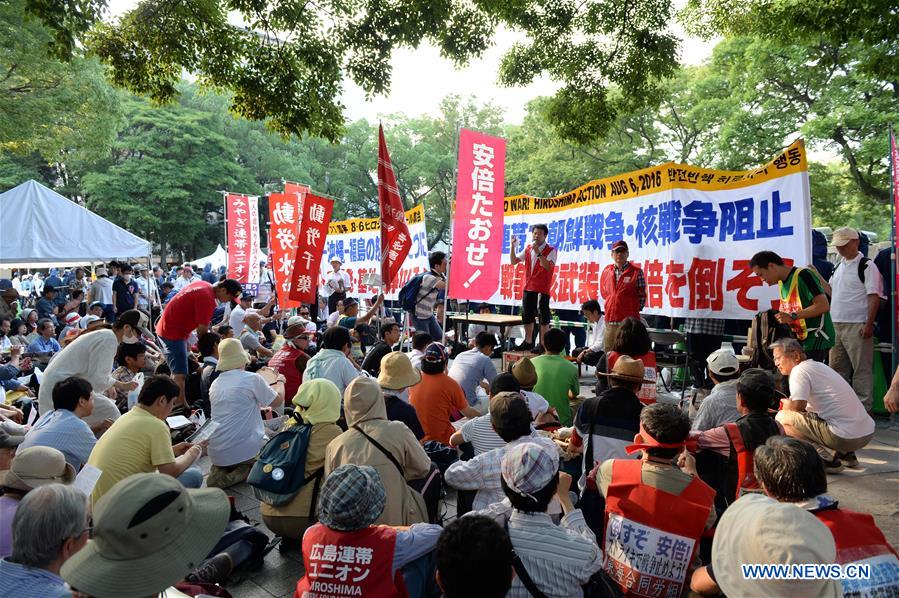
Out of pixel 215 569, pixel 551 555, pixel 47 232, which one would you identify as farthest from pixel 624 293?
pixel 47 232

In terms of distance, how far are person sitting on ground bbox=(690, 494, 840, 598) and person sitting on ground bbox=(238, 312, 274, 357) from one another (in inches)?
269

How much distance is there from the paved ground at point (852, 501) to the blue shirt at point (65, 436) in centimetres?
129

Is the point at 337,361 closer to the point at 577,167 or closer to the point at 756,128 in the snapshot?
the point at 756,128

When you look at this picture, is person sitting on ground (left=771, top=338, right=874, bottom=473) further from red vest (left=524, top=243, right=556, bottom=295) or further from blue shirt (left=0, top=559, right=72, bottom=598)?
blue shirt (left=0, top=559, right=72, bottom=598)

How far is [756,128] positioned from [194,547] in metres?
20.5

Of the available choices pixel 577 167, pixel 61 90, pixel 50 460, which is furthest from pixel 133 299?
pixel 577 167

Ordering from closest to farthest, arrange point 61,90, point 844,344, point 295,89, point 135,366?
point 135,366 < point 844,344 < point 295,89 < point 61,90

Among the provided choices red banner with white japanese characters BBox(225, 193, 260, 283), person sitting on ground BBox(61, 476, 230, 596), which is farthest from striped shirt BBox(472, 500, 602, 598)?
red banner with white japanese characters BBox(225, 193, 260, 283)

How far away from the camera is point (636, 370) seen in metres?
3.46

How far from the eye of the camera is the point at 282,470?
3.54 metres

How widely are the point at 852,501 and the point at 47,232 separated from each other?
40.3 feet

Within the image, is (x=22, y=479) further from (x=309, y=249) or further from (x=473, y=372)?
(x=309, y=249)

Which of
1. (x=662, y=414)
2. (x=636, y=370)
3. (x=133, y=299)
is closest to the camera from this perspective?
(x=662, y=414)

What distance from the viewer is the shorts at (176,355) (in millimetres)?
6848
